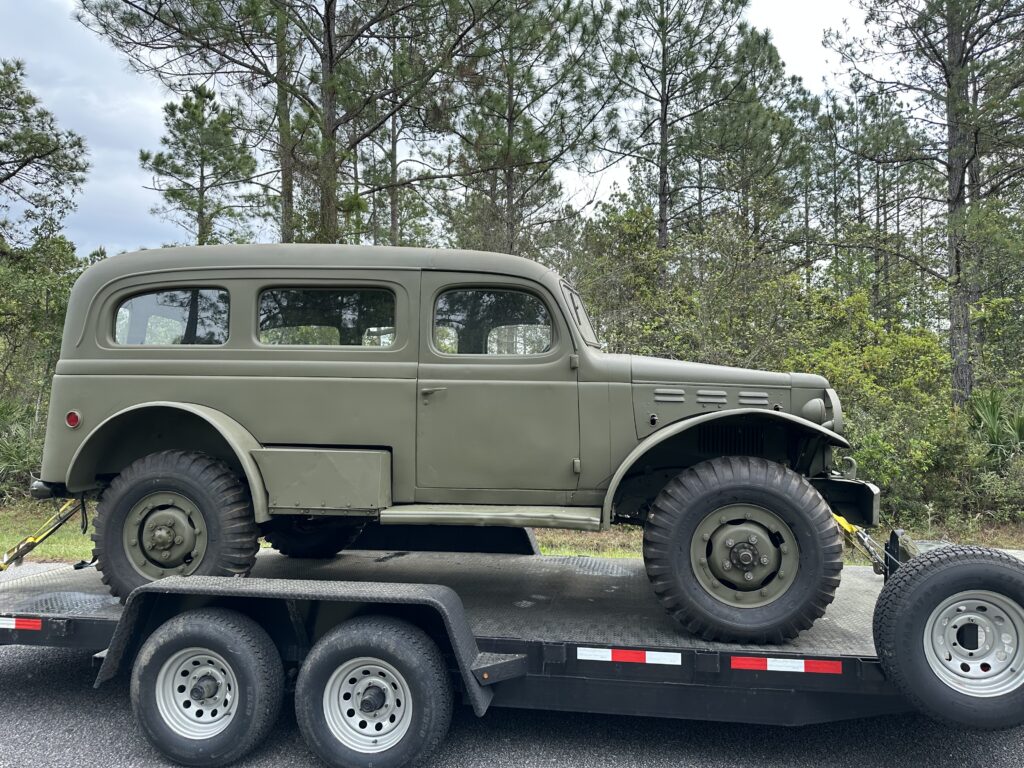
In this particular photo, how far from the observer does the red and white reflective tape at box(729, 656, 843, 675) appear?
3.04 metres

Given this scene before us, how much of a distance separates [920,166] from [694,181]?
455 centimetres

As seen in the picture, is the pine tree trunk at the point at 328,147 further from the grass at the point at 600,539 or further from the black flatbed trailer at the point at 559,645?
the black flatbed trailer at the point at 559,645

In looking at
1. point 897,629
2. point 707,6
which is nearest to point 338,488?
point 897,629

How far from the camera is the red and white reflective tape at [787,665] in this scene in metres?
3.04

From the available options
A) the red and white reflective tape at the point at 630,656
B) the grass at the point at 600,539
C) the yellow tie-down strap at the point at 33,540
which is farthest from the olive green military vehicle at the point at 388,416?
the grass at the point at 600,539

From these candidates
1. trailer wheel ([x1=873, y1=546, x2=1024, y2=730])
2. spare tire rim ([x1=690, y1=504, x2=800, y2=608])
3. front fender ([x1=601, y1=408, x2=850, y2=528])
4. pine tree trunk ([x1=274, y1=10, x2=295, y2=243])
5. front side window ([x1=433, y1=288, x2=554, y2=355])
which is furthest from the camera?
pine tree trunk ([x1=274, y1=10, x2=295, y2=243])

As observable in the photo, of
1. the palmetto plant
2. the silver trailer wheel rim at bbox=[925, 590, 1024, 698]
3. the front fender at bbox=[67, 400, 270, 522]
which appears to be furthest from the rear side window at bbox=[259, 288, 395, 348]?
the palmetto plant

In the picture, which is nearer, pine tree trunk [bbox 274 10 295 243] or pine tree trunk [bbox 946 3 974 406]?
pine tree trunk [bbox 274 10 295 243]

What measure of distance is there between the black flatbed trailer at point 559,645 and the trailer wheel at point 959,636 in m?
0.17

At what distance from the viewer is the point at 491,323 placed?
12.9 ft

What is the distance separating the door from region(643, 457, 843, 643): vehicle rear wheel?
24.8 inches

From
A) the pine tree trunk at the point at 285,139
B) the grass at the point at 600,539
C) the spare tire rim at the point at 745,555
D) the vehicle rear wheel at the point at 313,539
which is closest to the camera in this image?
the spare tire rim at the point at 745,555

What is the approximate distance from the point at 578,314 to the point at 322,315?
1508 mm

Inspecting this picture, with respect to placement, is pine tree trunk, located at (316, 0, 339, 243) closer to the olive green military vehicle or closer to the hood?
the olive green military vehicle
